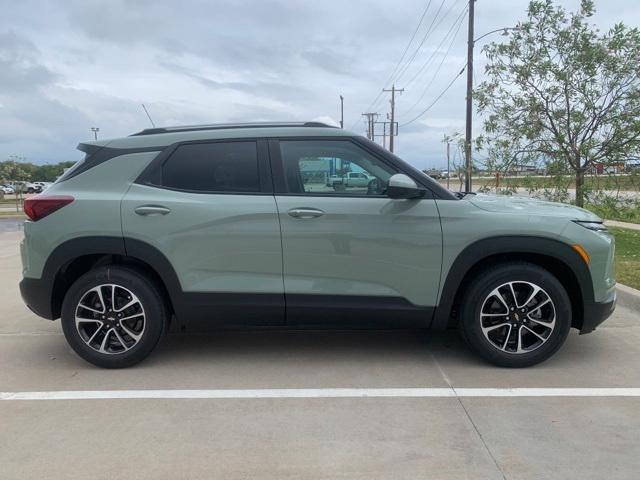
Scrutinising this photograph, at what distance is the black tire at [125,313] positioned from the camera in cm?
400

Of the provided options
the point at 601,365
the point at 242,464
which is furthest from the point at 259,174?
the point at 601,365

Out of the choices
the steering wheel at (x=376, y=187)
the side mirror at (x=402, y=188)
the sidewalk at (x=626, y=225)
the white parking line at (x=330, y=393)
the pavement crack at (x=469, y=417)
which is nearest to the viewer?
the pavement crack at (x=469, y=417)

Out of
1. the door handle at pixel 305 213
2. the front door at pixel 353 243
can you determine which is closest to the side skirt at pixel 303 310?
the front door at pixel 353 243

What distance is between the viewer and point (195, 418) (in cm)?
332

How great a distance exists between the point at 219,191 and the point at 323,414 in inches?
70.6

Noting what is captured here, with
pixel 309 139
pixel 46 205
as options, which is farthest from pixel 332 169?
pixel 46 205

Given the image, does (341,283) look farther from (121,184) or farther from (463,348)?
(121,184)

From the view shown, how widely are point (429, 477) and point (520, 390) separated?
4.32ft

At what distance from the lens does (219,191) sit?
4031 mm

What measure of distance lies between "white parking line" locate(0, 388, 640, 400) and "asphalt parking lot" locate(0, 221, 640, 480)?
18 millimetres

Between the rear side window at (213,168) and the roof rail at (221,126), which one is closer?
the rear side window at (213,168)

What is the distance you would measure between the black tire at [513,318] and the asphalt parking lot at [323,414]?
0.14m

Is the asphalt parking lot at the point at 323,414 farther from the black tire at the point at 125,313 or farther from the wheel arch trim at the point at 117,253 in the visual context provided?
the wheel arch trim at the point at 117,253

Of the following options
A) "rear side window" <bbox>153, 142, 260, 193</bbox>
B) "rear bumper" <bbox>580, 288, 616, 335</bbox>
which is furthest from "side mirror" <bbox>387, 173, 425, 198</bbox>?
"rear bumper" <bbox>580, 288, 616, 335</bbox>
